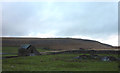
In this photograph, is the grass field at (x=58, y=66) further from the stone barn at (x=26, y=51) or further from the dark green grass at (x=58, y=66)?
the stone barn at (x=26, y=51)

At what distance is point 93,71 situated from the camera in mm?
29016

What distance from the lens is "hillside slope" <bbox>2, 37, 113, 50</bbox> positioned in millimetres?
127762

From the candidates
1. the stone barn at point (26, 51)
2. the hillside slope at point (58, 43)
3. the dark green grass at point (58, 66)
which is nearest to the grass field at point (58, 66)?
the dark green grass at point (58, 66)

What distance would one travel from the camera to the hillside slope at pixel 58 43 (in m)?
128

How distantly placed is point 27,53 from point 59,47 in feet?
199

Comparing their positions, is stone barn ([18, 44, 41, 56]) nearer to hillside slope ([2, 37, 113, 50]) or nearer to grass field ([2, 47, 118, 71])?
grass field ([2, 47, 118, 71])

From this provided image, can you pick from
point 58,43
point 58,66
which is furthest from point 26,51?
point 58,43

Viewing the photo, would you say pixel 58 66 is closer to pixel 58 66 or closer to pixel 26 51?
pixel 58 66

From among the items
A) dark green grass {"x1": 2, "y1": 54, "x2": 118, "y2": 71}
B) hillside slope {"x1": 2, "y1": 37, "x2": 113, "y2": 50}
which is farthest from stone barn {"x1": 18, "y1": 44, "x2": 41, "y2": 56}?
hillside slope {"x1": 2, "y1": 37, "x2": 113, "y2": 50}

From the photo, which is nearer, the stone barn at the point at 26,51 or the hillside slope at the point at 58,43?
the stone barn at the point at 26,51

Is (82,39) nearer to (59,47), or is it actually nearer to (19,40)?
(59,47)

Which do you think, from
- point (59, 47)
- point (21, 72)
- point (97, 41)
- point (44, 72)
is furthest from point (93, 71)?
point (97, 41)

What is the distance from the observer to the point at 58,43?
134 m

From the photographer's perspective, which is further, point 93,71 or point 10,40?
point 10,40
